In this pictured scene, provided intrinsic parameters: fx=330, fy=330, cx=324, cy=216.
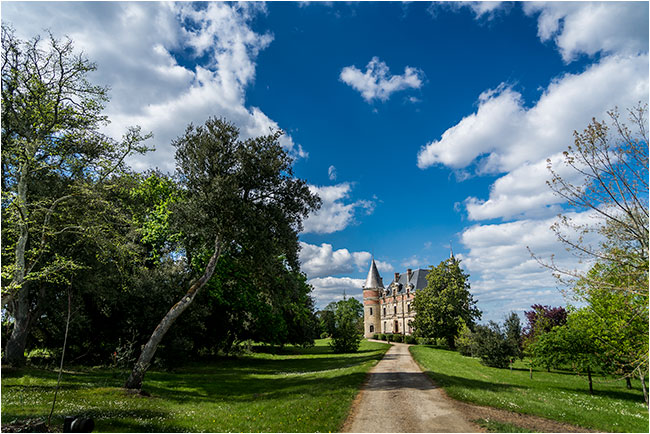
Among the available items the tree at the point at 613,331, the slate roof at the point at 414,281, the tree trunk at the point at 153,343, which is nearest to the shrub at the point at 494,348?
the tree at the point at 613,331

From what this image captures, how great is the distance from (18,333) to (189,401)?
1247 cm

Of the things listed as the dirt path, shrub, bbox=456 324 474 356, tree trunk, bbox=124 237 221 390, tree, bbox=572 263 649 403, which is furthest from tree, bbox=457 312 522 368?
tree trunk, bbox=124 237 221 390

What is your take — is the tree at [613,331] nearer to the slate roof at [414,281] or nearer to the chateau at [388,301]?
the slate roof at [414,281]

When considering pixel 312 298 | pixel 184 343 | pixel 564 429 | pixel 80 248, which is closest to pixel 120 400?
pixel 80 248

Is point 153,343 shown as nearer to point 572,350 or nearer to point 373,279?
point 572,350

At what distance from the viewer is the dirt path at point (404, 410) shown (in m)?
10.3

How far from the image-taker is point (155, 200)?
3272 centimetres

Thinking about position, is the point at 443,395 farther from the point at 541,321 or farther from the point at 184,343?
the point at 541,321

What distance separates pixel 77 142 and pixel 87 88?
246 centimetres

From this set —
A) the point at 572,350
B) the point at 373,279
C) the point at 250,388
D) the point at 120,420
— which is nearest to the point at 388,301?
the point at 373,279

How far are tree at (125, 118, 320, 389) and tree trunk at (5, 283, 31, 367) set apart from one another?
888 centimetres

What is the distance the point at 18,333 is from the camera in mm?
18859

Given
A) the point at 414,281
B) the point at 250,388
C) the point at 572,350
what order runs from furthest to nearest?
the point at 414,281 → the point at 572,350 → the point at 250,388

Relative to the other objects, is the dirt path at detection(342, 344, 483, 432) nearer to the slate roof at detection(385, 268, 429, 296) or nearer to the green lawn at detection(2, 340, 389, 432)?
the green lawn at detection(2, 340, 389, 432)
